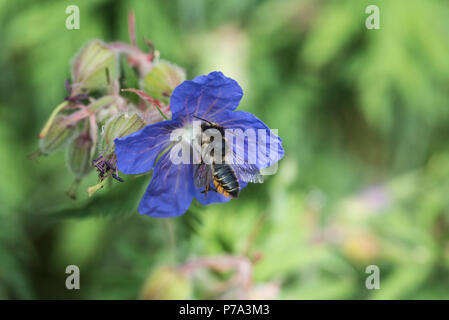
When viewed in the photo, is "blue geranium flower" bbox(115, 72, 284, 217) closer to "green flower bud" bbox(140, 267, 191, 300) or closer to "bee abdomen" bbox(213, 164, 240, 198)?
"bee abdomen" bbox(213, 164, 240, 198)

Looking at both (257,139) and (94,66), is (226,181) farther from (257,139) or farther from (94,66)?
(94,66)

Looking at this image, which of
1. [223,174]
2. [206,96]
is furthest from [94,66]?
[223,174]

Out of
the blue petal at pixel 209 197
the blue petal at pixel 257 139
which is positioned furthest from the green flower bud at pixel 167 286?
the blue petal at pixel 257 139

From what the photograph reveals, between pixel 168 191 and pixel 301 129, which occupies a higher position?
pixel 301 129

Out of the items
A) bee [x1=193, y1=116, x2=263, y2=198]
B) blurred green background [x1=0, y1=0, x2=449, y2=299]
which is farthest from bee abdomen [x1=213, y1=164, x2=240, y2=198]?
blurred green background [x1=0, y1=0, x2=449, y2=299]

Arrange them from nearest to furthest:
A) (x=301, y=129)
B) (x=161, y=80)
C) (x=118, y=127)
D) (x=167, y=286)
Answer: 1. (x=118, y=127)
2. (x=161, y=80)
3. (x=167, y=286)
4. (x=301, y=129)

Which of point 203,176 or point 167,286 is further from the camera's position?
point 167,286

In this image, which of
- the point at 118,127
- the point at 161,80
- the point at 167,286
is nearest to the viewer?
the point at 118,127
